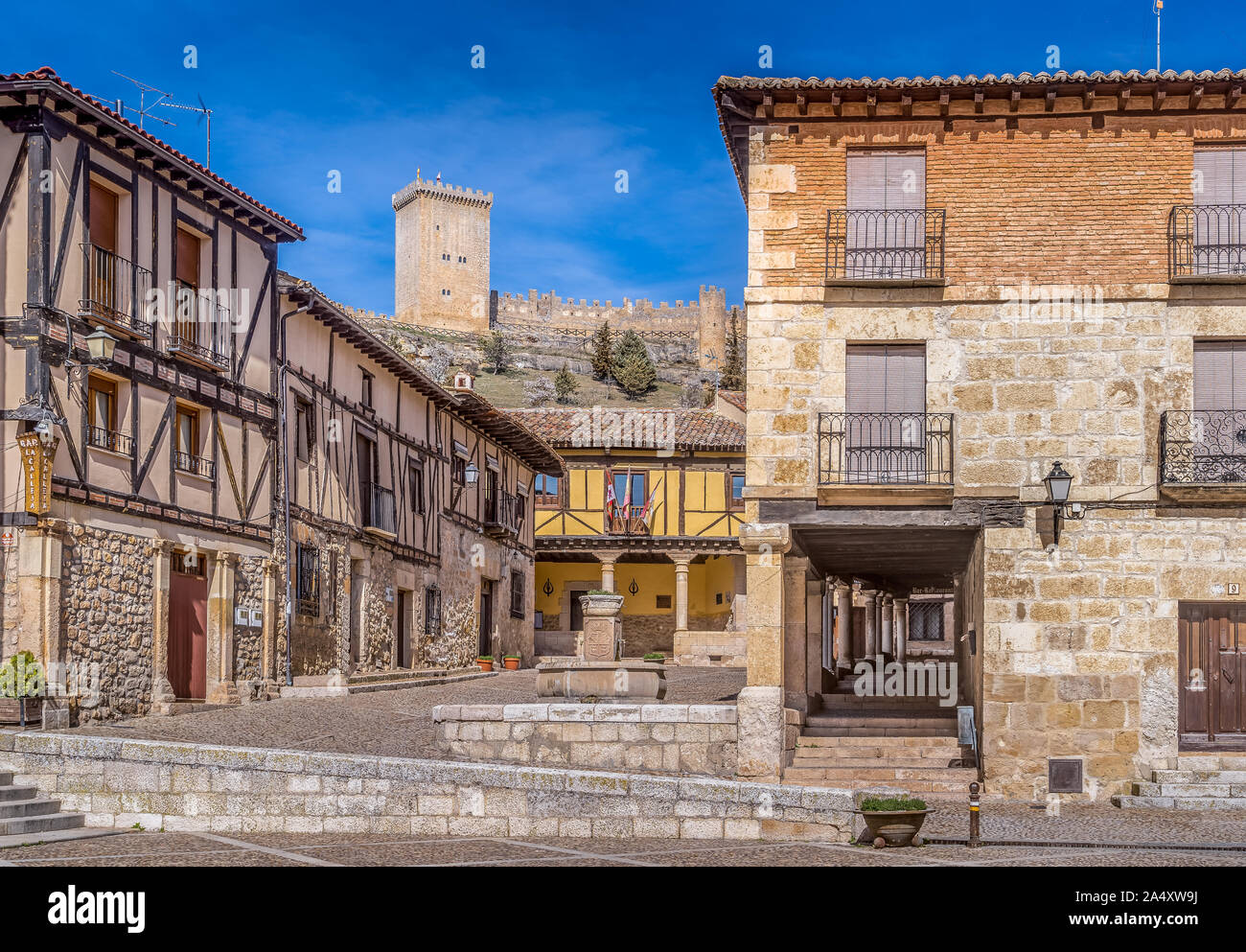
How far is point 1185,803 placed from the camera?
16.5 meters

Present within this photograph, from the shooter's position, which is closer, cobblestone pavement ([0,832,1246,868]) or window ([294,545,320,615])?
cobblestone pavement ([0,832,1246,868])

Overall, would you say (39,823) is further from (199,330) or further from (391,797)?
(199,330)

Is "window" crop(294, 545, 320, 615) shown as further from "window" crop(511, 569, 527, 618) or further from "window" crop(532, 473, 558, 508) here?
"window" crop(532, 473, 558, 508)

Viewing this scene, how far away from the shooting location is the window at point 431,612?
3297cm

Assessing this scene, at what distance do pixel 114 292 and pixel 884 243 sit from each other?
33.2ft

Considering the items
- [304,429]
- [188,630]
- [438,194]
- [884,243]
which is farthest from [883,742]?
[438,194]

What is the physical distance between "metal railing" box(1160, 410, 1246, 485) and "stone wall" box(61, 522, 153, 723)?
13.3 m

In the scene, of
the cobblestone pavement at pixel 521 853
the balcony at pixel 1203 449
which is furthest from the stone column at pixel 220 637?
the balcony at pixel 1203 449

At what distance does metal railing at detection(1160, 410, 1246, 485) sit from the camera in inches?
693

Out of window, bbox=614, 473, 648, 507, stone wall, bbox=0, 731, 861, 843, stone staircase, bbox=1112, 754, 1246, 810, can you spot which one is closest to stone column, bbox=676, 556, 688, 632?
window, bbox=614, 473, 648, 507

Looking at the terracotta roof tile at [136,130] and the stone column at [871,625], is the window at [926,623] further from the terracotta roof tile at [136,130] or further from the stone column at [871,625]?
the terracotta roof tile at [136,130]

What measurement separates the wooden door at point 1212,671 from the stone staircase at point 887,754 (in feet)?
8.87
